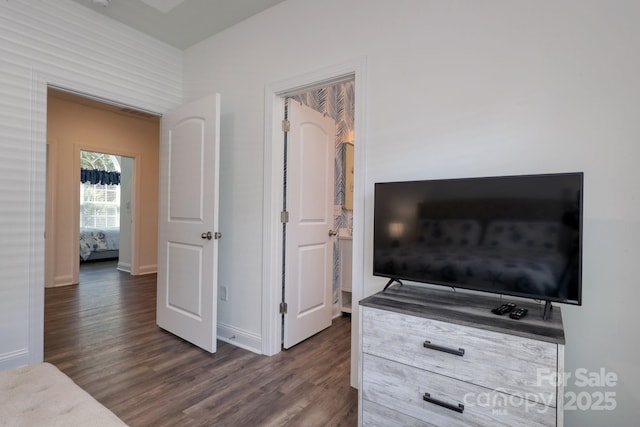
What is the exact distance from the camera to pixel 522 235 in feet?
4.46

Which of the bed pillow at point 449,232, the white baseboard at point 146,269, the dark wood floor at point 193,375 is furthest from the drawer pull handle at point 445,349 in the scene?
the white baseboard at point 146,269

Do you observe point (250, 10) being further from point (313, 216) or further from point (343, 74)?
point (313, 216)

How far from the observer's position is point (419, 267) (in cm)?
165

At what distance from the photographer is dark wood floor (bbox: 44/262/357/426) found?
1.80 m

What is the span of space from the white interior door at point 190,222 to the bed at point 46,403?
1.39 m

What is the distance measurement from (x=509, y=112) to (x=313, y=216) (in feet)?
5.81

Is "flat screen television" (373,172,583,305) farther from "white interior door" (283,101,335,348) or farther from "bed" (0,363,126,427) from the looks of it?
"bed" (0,363,126,427)

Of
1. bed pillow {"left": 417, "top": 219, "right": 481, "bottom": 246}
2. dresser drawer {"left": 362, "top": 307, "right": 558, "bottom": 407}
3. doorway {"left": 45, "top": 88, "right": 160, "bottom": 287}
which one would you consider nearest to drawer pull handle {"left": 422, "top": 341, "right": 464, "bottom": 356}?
dresser drawer {"left": 362, "top": 307, "right": 558, "bottom": 407}

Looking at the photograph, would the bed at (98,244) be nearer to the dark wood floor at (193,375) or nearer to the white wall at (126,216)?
the white wall at (126,216)

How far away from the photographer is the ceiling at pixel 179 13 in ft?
8.20

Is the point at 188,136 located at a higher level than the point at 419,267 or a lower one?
higher

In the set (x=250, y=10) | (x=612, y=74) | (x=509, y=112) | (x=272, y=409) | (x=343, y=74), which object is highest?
(x=250, y=10)

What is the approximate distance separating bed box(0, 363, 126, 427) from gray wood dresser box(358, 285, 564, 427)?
1.07 metres

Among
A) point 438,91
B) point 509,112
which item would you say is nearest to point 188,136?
point 438,91
